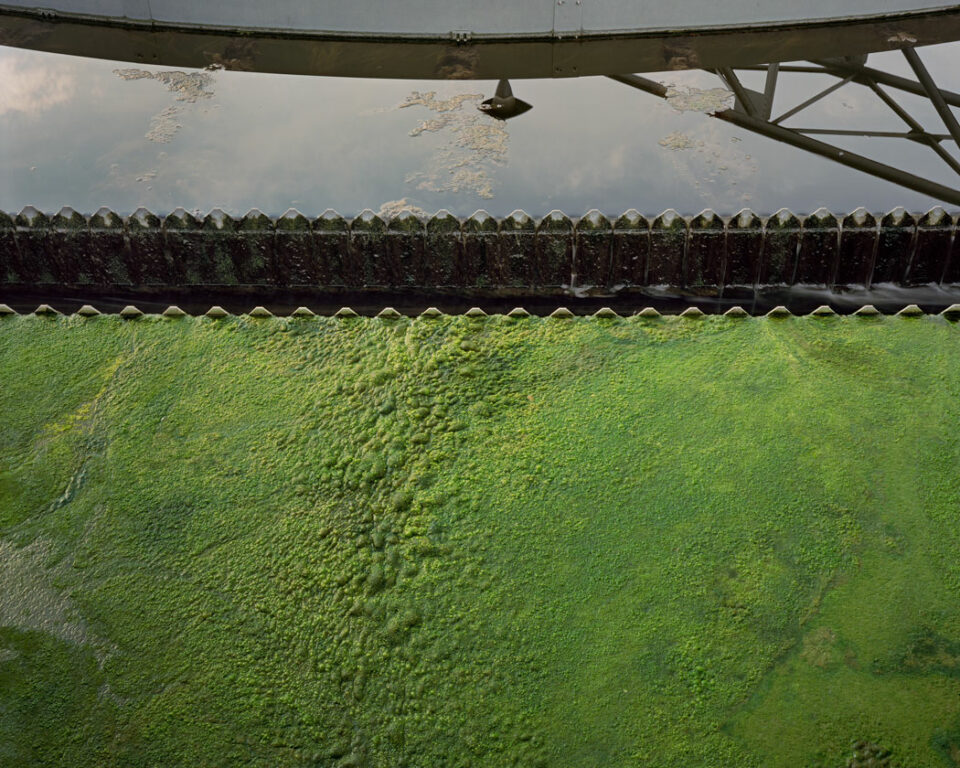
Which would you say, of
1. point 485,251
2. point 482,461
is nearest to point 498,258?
point 485,251

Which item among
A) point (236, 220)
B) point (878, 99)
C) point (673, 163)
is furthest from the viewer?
point (878, 99)

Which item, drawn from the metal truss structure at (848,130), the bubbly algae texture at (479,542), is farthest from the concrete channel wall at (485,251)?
the metal truss structure at (848,130)

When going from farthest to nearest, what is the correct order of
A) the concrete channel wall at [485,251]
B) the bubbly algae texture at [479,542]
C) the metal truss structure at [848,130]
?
the metal truss structure at [848,130]
the concrete channel wall at [485,251]
the bubbly algae texture at [479,542]

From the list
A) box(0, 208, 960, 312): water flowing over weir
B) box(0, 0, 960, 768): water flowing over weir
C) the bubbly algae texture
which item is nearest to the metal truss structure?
box(0, 0, 960, 768): water flowing over weir

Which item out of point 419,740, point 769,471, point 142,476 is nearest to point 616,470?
point 769,471

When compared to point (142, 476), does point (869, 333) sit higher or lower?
higher

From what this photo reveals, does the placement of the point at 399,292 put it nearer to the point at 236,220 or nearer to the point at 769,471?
the point at 236,220

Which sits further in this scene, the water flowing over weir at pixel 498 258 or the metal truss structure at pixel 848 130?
the metal truss structure at pixel 848 130

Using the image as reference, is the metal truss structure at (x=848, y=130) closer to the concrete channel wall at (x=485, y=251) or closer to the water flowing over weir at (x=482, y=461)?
the water flowing over weir at (x=482, y=461)
